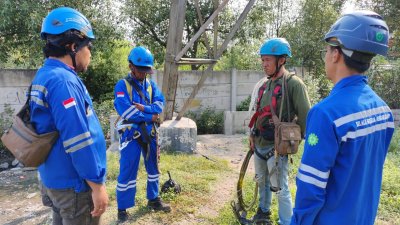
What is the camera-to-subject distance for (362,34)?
168 cm

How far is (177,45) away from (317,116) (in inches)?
198

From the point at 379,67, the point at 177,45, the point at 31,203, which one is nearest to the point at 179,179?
the point at 31,203

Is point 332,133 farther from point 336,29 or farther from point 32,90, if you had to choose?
point 32,90

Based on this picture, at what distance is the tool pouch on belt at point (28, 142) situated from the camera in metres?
2.03

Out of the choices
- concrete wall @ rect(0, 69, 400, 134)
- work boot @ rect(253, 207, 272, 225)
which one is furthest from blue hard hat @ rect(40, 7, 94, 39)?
concrete wall @ rect(0, 69, 400, 134)

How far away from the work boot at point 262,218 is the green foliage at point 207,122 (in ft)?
19.4

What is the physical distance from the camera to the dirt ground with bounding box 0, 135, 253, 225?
168 inches

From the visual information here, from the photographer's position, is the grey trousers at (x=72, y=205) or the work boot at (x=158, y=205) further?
the work boot at (x=158, y=205)

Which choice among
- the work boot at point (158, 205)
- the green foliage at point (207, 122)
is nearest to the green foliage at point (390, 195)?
the work boot at point (158, 205)

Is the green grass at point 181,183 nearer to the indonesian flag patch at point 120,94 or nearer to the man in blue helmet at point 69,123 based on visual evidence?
the indonesian flag patch at point 120,94

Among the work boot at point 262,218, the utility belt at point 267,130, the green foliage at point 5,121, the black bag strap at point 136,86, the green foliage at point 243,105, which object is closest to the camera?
the utility belt at point 267,130

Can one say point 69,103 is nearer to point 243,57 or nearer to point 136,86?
point 136,86

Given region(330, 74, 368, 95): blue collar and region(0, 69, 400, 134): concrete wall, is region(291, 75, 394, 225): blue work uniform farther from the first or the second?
region(0, 69, 400, 134): concrete wall

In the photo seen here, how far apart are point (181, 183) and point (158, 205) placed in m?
0.91
